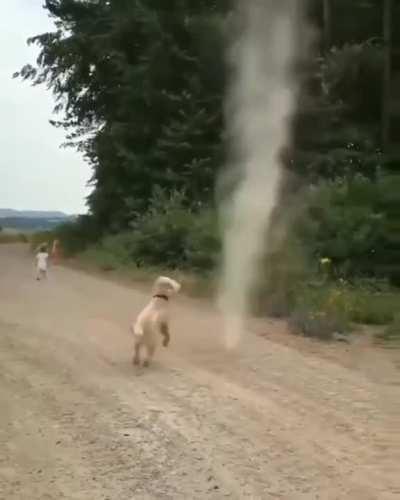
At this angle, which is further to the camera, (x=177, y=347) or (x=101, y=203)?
(x=101, y=203)

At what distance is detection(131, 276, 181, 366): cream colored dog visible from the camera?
8.92 m

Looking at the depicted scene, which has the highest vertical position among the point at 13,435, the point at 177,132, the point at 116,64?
the point at 116,64

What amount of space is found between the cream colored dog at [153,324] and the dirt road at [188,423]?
0.17 m

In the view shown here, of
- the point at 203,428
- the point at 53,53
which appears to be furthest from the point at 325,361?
the point at 53,53

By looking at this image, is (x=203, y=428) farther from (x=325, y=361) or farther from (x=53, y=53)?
(x=53, y=53)

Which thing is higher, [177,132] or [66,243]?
[177,132]

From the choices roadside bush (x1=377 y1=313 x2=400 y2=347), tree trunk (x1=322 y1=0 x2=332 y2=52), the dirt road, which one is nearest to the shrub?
roadside bush (x1=377 y1=313 x2=400 y2=347)

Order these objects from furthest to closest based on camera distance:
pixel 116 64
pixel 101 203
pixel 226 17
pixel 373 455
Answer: pixel 101 203
pixel 116 64
pixel 226 17
pixel 373 455

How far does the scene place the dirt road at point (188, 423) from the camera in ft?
18.1

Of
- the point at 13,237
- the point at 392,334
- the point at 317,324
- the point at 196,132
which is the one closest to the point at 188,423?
the point at 317,324

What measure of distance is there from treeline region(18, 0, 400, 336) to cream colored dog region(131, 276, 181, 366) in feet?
21.1

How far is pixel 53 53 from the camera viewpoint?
31453 millimetres

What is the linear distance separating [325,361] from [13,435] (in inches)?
158

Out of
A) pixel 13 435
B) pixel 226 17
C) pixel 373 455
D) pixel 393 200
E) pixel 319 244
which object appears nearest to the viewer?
pixel 373 455
